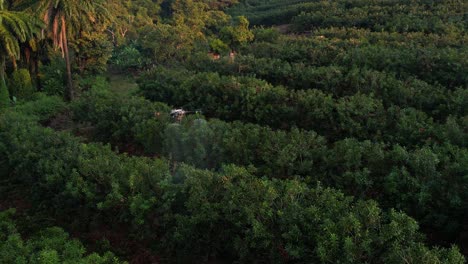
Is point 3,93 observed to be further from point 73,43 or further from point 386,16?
point 386,16

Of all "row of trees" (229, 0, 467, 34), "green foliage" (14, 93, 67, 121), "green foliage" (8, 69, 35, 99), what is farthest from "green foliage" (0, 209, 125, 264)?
"row of trees" (229, 0, 467, 34)

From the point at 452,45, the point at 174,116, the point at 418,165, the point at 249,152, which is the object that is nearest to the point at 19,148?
the point at 174,116

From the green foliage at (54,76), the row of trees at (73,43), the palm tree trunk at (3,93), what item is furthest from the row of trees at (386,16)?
the palm tree trunk at (3,93)

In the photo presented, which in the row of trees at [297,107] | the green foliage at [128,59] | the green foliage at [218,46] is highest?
the row of trees at [297,107]

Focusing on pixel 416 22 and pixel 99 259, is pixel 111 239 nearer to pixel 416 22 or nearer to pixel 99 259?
pixel 99 259

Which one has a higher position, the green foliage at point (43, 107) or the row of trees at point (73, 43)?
the row of trees at point (73, 43)

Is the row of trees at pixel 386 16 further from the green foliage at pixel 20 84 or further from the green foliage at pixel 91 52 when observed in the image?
the green foliage at pixel 20 84

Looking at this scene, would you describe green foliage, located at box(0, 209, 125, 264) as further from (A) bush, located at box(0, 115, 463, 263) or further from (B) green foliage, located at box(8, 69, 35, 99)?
(B) green foliage, located at box(8, 69, 35, 99)
